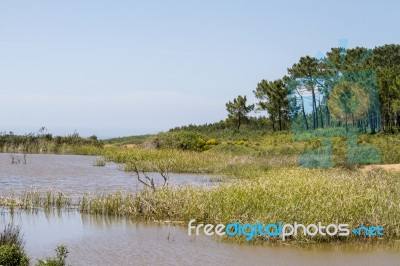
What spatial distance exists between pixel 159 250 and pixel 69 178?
17437 millimetres

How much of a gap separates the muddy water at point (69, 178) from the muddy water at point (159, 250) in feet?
20.6

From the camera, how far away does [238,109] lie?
2815 inches

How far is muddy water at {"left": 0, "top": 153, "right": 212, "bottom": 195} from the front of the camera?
2469cm

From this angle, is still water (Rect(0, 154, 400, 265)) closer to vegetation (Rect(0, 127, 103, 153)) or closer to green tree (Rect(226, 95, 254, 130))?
vegetation (Rect(0, 127, 103, 153))

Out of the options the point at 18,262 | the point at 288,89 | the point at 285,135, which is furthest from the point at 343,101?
the point at 18,262

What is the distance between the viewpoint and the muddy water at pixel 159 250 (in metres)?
12.0

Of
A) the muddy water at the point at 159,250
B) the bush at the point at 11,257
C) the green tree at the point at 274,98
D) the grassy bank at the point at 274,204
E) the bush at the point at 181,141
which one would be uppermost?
the green tree at the point at 274,98

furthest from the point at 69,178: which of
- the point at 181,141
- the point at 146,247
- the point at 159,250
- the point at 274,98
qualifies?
the point at 274,98

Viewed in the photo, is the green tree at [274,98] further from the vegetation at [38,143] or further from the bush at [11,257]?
the bush at [11,257]

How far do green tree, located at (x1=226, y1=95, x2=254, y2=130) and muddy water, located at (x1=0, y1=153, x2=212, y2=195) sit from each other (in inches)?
1330

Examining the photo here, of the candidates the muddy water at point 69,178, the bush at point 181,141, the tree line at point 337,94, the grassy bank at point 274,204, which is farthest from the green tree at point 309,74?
the grassy bank at point 274,204

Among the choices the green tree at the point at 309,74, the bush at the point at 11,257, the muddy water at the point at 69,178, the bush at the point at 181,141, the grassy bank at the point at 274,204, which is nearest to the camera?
the bush at the point at 11,257

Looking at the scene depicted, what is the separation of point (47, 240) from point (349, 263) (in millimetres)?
6675

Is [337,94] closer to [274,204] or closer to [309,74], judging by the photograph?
[309,74]
